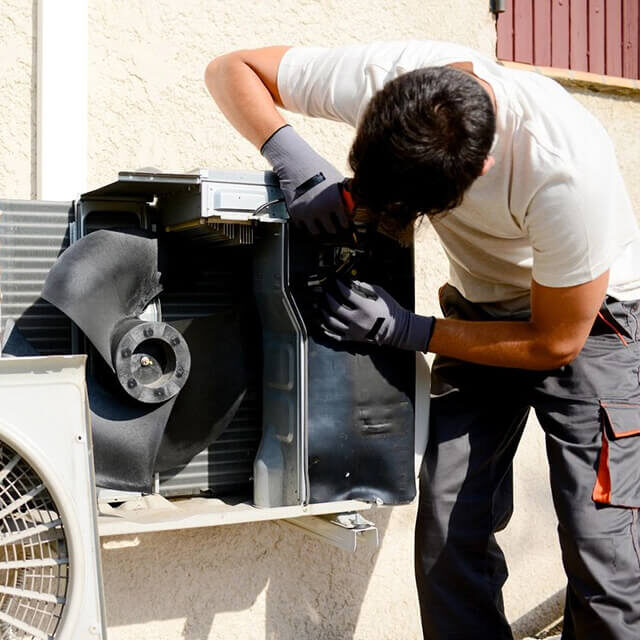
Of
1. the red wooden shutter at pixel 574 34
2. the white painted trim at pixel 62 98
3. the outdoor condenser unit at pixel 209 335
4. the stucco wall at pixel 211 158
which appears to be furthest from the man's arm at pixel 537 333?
the red wooden shutter at pixel 574 34

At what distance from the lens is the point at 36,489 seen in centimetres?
160

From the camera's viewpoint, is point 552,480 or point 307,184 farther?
point 552,480

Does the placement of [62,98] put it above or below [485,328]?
above

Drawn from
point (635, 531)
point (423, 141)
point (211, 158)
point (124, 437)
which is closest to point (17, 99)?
point (211, 158)

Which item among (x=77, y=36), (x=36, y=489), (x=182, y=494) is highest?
(x=77, y=36)

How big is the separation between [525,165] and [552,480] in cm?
75

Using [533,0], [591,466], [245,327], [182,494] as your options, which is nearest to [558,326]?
[591,466]

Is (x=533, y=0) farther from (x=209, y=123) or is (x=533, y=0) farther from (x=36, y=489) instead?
(x=36, y=489)

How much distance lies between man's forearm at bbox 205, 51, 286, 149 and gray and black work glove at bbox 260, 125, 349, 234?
5 cm

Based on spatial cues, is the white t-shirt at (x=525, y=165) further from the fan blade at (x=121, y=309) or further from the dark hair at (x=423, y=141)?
the fan blade at (x=121, y=309)

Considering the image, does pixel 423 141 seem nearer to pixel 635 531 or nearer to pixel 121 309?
pixel 121 309

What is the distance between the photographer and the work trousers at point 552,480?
205cm

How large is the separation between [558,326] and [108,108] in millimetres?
1325

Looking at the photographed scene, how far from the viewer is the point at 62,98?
2395mm
